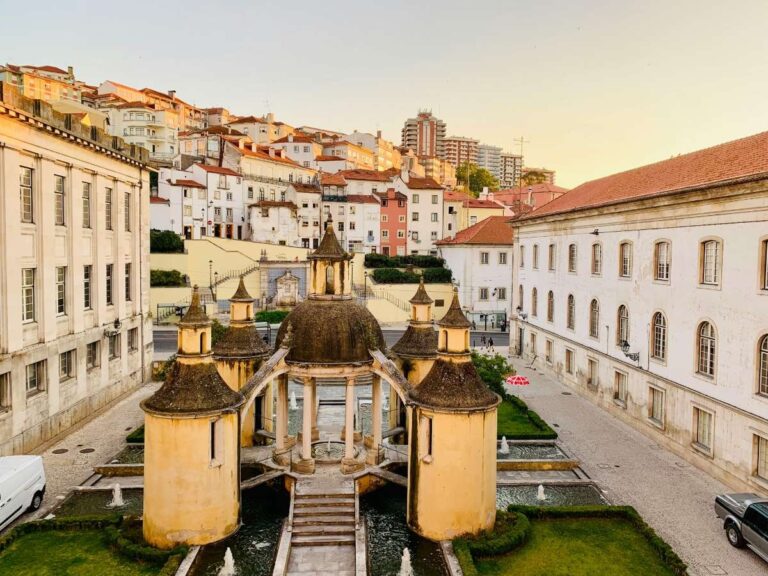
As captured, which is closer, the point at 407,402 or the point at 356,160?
the point at 407,402

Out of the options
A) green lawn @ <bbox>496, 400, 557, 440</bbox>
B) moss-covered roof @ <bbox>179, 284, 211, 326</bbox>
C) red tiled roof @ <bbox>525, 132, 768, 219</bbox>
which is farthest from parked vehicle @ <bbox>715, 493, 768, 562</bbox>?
moss-covered roof @ <bbox>179, 284, 211, 326</bbox>

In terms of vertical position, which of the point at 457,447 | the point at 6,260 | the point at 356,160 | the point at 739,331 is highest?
the point at 356,160

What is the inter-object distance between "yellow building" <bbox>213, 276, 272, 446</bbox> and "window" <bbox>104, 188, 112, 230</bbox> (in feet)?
42.7

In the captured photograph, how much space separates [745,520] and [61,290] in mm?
29194

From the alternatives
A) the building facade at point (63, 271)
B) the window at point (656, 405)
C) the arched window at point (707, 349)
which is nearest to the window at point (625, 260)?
the window at point (656, 405)

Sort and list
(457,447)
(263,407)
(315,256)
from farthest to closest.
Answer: (263,407) → (315,256) → (457,447)

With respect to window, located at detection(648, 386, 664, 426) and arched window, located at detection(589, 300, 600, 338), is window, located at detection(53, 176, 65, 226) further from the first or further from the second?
window, located at detection(648, 386, 664, 426)

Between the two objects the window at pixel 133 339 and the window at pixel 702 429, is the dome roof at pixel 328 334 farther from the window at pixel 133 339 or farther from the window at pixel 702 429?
the window at pixel 133 339

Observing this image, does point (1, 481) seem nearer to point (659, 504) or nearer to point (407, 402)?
point (407, 402)

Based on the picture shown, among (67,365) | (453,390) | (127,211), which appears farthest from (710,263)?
(127,211)

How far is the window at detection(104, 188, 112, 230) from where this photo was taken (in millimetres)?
32719

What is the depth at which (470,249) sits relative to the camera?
66000mm

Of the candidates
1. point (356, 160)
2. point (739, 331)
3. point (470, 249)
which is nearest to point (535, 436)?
point (739, 331)

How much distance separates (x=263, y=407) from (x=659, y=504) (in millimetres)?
15908
